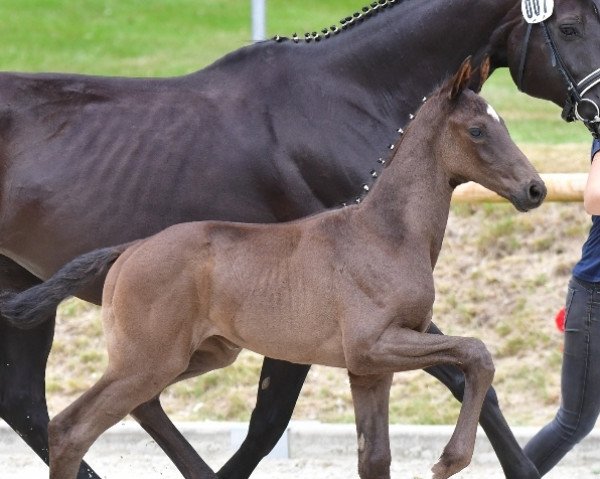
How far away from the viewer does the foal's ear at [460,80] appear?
12.1 ft

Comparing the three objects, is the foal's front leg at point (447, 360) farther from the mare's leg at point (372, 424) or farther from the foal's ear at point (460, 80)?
the foal's ear at point (460, 80)

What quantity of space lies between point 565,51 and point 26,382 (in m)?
2.30

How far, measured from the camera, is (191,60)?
12719mm

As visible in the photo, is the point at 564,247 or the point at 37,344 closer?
the point at 37,344

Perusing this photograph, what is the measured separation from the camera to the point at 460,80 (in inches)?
145

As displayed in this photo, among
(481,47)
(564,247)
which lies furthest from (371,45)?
(564,247)

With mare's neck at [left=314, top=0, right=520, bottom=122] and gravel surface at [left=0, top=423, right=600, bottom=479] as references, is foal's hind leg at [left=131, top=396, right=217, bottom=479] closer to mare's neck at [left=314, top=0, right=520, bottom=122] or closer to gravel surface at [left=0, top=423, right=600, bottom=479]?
mare's neck at [left=314, top=0, right=520, bottom=122]

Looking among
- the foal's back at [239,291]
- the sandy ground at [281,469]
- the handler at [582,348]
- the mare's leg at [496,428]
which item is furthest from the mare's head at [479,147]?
the sandy ground at [281,469]

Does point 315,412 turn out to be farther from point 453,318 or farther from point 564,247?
point 564,247

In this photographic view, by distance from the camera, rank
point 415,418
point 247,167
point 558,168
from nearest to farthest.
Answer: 1. point 247,167
2. point 415,418
3. point 558,168

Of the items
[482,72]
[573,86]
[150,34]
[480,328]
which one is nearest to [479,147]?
[482,72]

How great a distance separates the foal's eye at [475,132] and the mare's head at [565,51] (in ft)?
1.74

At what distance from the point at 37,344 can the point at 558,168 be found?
144 inches

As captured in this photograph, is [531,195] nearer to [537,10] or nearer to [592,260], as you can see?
[537,10]
